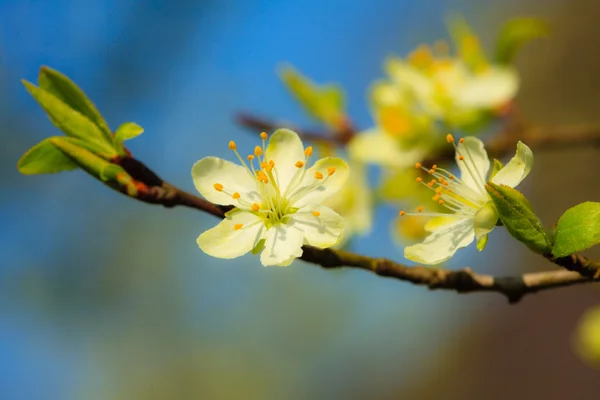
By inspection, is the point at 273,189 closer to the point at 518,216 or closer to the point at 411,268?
the point at 411,268

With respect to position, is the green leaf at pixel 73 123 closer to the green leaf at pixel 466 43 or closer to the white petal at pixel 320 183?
the white petal at pixel 320 183

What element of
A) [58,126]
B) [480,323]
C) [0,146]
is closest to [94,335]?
[0,146]

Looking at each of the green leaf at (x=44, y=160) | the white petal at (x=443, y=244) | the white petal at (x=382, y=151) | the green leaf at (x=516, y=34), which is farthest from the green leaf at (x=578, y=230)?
the green leaf at (x=516, y=34)

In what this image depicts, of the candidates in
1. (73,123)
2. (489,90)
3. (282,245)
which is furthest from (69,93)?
(489,90)

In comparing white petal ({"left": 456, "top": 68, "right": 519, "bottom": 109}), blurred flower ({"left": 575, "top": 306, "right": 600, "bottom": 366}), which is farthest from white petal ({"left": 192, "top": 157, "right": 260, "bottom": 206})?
blurred flower ({"left": 575, "top": 306, "right": 600, "bottom": 366})

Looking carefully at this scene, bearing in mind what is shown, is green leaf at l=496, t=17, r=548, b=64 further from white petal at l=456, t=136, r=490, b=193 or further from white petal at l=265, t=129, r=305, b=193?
white petal at l=265, t=129, r=305, b=193
